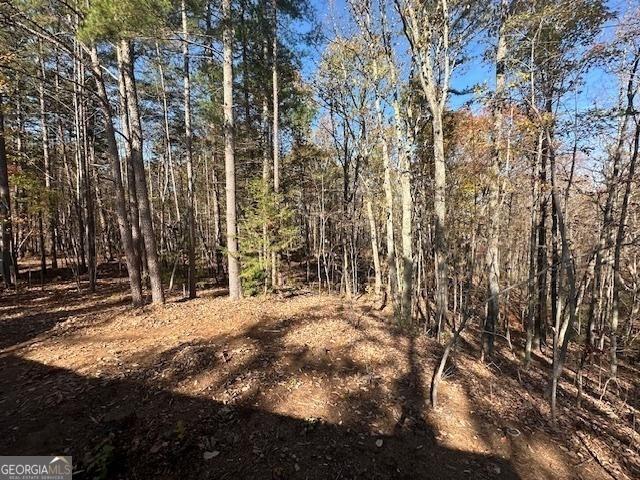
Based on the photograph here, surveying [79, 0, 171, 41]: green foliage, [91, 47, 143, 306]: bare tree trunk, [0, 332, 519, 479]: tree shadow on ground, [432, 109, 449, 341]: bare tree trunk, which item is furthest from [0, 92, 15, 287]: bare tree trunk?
[432, 109, 449, 341]: bare tree trunk

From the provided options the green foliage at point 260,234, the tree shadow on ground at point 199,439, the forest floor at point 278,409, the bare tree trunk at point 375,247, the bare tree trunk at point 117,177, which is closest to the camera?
the tree shadow on ground at point 199,439

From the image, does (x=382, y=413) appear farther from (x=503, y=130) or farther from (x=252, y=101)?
(x=252, y=101)

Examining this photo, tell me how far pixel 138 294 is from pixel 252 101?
888cm

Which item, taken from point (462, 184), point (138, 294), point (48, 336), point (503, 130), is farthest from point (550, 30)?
point (48, 336)

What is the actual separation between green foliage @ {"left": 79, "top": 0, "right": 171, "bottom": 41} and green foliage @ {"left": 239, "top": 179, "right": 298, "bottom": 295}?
14.1ft

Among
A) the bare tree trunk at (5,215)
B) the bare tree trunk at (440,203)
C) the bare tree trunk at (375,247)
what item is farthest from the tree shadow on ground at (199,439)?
the bare tree trunk at (5,215)

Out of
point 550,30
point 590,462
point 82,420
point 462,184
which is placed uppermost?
point 550,30

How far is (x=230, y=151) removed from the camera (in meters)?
8.51

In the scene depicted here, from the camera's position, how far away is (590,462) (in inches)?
161

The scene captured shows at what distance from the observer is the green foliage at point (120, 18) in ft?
19.4

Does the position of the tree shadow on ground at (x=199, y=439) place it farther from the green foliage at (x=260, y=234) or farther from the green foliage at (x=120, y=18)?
the green foliage at (x=120, y=18)

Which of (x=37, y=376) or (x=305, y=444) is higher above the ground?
(x=37, y=376)

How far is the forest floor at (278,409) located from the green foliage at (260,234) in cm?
245

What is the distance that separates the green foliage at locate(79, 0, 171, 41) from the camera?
19.4ft
